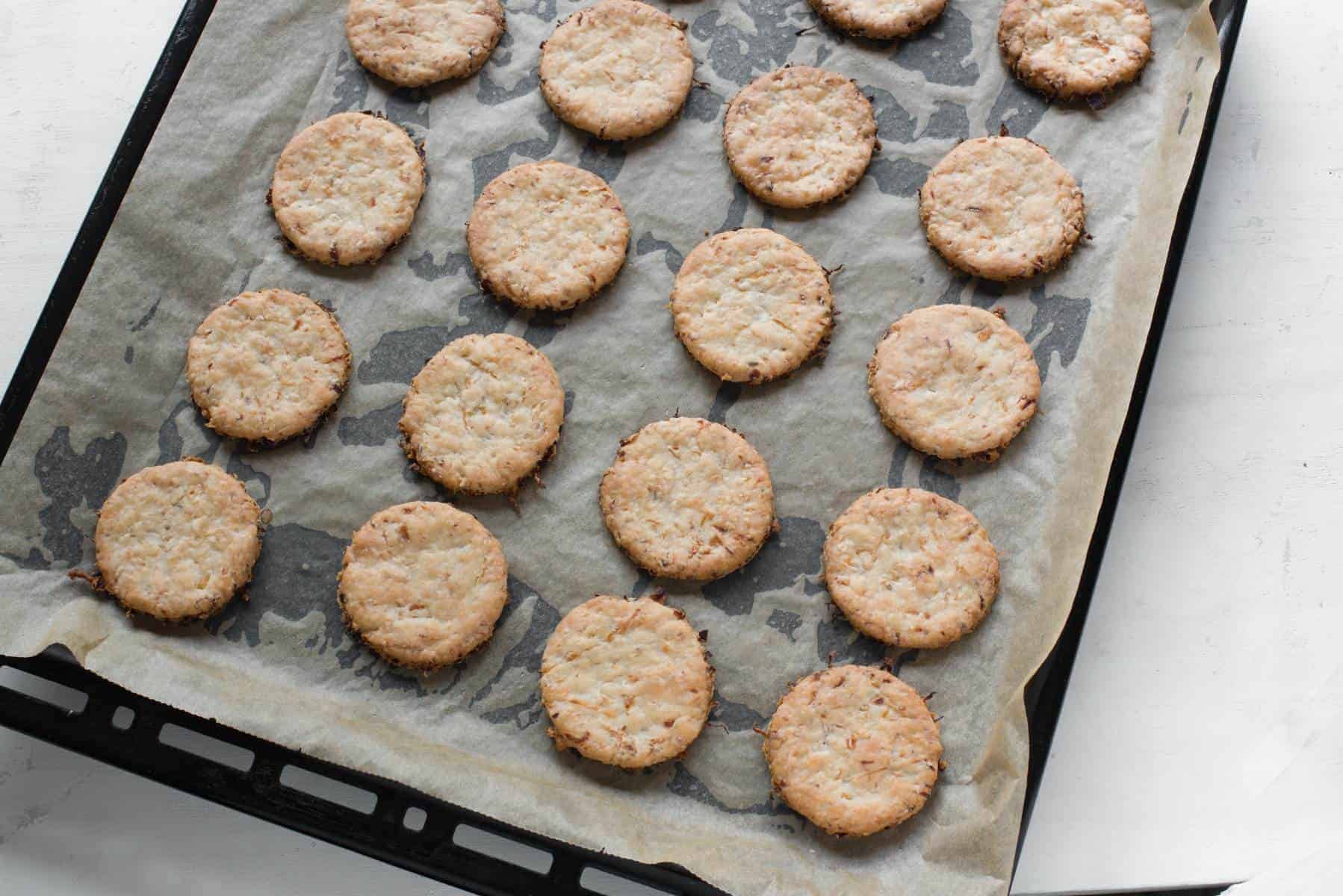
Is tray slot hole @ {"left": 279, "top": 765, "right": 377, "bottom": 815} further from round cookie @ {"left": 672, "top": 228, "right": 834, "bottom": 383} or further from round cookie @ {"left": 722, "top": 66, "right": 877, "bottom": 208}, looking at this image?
round cookie @ {"left": 722, "top": 66, "right": 877, "bottom": 208}

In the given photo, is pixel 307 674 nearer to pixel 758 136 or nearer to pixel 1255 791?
pixel 758 136

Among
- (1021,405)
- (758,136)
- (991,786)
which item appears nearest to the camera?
(991,786)

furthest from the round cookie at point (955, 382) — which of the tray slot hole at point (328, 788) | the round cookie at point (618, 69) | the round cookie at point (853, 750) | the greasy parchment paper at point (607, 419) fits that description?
the tray slot hole at point (328, 788)

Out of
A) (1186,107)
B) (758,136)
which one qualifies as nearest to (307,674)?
(758,136)

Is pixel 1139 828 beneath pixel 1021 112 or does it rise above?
beneath

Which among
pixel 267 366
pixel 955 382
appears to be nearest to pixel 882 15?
pixel 955 382

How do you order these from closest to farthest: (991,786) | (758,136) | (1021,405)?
(991,786)
(1021,405)
(758,136)

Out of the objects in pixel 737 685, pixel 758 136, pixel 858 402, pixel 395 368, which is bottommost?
pixel 737 685
